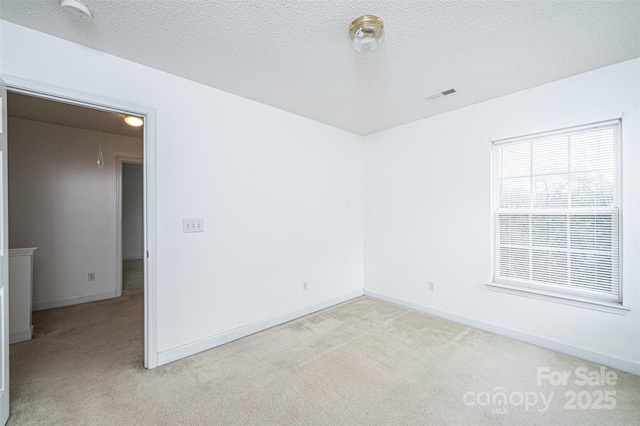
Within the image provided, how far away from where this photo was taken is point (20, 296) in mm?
2734

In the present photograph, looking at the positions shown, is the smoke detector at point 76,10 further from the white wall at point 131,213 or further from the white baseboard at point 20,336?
the white wall at point 131,213

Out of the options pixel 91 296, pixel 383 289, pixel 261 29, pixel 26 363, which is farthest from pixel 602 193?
pixel 91 296

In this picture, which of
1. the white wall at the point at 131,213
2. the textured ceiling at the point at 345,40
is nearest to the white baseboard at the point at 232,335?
the textured ceiling at the point at 345,40

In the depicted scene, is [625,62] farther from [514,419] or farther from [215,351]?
[215,351]

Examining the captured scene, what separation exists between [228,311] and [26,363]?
64.4 inches

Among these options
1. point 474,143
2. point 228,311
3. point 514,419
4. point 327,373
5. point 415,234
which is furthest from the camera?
point 415,234

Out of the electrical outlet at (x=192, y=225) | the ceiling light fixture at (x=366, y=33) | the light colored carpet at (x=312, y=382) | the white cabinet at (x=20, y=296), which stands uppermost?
the ceiling light fixture at (x=366, y=33)

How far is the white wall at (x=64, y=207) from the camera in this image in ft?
11.8

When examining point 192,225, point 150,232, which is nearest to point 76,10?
point 150,232

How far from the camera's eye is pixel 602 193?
2.34 meters

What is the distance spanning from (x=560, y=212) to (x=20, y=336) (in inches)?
210

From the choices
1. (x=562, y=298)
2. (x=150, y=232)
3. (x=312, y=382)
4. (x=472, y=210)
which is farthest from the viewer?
(x=472, y=210)

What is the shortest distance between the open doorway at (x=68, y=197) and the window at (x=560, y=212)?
4.63 metres

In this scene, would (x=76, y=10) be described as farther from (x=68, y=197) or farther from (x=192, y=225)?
(x=68, y=197)
